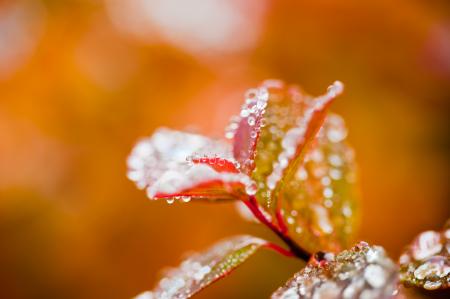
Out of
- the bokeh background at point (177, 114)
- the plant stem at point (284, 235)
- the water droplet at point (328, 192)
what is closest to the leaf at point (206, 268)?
the plant stem at point (284, 235)

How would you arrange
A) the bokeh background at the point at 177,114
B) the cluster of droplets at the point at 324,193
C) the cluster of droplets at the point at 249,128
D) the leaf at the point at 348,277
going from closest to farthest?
the leaf at the point at 348,277, the cluster of droplets at the point at 249,128, the cluster of droplets at the point at 324,193, the bokeh background at the point at 177,114

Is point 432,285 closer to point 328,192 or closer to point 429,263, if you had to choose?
point 429,263

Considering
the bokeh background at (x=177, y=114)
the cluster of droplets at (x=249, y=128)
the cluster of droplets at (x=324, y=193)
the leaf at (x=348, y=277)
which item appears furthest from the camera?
the bokeh background at (x=177, y=114)

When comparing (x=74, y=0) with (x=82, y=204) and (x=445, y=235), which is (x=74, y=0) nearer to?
(x=82, y=204)

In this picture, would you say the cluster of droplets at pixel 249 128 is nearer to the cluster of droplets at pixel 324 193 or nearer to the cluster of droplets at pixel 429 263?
the cluster of droplets at pixel 324 193

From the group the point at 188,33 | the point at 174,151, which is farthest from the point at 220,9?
the point at 174,151

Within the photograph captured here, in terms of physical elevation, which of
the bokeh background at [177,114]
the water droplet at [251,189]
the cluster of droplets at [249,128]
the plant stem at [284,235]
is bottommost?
the plant stem at [284,235]
